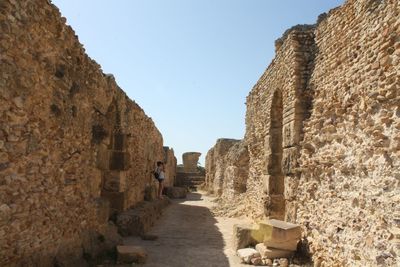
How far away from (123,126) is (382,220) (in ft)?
21.0

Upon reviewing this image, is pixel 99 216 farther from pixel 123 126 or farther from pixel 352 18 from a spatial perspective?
pixel 352 18

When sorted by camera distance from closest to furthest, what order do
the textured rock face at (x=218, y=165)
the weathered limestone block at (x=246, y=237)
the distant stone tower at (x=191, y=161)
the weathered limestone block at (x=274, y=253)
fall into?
the weathered limestone block at (x=274, y=253)
the weathered limestone block at (x=246, y=237)
the textured rock face at (x=218, y=165)
the distant stone tower at (x=191, y=161)

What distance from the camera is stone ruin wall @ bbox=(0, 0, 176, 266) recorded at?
13.0ft

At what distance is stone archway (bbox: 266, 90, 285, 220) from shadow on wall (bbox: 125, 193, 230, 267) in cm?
146

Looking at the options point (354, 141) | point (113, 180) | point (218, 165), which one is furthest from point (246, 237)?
point (218, 165)

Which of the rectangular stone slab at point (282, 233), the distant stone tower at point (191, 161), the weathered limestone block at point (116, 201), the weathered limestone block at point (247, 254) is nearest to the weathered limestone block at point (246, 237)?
the weathered limestone block at point (247, 254)

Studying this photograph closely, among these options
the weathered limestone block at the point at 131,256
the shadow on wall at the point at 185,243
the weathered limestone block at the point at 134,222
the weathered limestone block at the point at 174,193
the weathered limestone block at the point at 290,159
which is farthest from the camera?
the weathered limestone block at the point at 174,193

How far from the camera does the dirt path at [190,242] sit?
6.50 m

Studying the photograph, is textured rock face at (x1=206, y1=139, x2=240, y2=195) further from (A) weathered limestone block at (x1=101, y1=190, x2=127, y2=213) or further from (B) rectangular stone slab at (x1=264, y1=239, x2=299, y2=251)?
(B) rectangular stone slab at (x1=264, y1=239, x2=299, y2=251)

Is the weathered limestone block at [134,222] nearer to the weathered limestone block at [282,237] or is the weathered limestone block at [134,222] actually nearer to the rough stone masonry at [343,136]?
the rough stone masonry at [343,136]

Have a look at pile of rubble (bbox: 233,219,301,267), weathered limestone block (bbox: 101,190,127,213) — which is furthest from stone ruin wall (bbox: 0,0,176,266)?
pile of rubble (bbox: 233,219,301,267)

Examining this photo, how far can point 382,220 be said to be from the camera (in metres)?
4.36

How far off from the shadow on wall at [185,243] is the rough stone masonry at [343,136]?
1.56 metres

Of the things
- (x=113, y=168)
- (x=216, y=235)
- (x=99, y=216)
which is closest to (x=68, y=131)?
(x=99, y=216)
